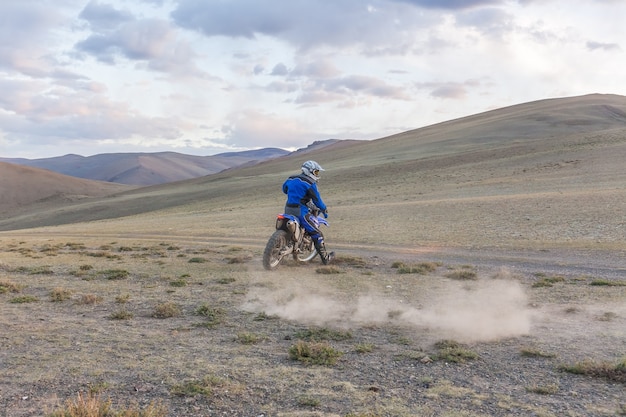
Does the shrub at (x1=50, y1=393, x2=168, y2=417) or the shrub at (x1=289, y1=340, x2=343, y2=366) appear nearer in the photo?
the shrub at (x1=50, y1=393, x2=168, y2=417)

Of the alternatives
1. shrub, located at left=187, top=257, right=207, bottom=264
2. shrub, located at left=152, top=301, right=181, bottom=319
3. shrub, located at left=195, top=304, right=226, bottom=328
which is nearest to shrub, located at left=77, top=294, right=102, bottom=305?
shrub, located at left=152, top=301, right=181, bottom=319

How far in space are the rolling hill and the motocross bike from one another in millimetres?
6792

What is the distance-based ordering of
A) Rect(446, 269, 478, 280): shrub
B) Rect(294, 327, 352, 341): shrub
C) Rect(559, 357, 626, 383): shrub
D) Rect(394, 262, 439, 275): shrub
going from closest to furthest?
Rect(559, 357, 626, 383): shrub → Rect(294, 327, 352, 341): shrub → Rect(446, 269, 478, 280): shrub → Rect(394, 262, 439, 275): shrub

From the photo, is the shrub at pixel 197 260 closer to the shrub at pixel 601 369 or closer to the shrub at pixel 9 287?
the shrub at pixel 9 287

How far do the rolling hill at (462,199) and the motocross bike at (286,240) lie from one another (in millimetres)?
6792

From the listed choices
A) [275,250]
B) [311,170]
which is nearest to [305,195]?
[311,170]

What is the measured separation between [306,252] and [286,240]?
4.35ft

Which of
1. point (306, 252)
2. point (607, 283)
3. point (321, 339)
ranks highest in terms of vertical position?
point (306, 252)

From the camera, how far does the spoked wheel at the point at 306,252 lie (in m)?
14.7

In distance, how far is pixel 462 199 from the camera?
31812 millimetres

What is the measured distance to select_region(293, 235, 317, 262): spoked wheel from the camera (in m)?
14.7

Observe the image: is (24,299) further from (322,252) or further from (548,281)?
(548,281)

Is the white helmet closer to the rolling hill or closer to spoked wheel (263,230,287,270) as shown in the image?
spoked wheel (263,230,287,270)

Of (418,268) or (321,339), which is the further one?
(418,268)
